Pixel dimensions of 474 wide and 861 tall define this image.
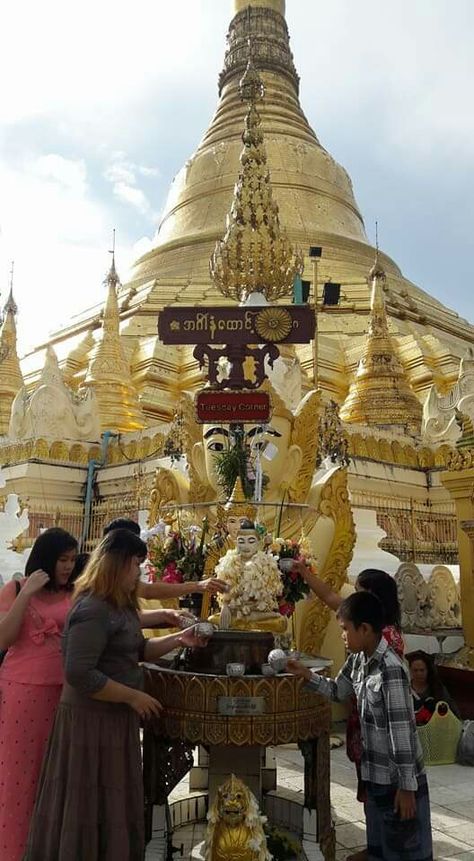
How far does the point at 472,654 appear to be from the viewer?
6.04m

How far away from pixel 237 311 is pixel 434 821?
3.34 m

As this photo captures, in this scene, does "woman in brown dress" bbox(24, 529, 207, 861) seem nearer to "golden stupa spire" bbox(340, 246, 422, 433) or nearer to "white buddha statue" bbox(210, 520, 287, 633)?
"white buddha statue" bbox(210, 520, 287, 633)

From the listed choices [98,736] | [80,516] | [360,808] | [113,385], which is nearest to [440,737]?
[360,808]

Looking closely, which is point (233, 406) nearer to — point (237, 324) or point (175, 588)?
point (237, 324)

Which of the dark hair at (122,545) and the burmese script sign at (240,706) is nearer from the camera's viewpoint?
the dark hair at (122,545)

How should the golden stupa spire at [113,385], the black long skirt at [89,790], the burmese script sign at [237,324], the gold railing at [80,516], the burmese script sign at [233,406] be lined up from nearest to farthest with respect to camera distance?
1. the black long skirt at [89,790]
2. the burmese script sign at [233,406]
3. the burmese script sign at [237,324]
4. the gold railing at [80,516]
5. the golden stupa spire at [113,385]

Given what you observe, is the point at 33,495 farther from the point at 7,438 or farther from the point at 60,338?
the point at 60,338

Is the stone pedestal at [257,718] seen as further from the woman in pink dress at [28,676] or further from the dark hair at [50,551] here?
the dark hair at [50,551]

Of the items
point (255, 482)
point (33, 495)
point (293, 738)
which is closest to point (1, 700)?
point (293, 738)

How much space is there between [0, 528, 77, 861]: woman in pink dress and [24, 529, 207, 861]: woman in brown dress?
0.78 feet

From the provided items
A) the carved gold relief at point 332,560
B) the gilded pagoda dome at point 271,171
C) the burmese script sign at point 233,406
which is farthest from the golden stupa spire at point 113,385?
the burmese script sign at point 233,406

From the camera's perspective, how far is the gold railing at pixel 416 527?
1195cm

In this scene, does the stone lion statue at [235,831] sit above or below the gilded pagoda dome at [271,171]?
below

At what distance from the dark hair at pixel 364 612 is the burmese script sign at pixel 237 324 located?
2741 mm
